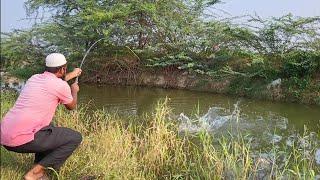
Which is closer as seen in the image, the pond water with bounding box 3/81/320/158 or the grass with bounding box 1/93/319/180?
the grass with bounding box 1/93/319/180

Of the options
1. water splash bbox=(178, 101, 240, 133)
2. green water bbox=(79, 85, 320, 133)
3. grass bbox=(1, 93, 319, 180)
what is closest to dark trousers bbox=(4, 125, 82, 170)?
grass bbox=(1, 93, 319, 180)

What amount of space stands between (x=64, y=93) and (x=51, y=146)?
0.49m

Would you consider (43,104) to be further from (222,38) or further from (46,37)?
(46,37)

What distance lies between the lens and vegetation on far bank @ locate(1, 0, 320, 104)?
11.6 m

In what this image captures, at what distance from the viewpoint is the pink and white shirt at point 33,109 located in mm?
4105

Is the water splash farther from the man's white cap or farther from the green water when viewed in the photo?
the man's white cap

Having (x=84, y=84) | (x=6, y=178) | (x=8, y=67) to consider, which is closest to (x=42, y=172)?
(x=6, y=178)

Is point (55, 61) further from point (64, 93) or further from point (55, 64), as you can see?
point (64, 93)

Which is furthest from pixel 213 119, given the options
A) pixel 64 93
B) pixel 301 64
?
pixel 64 93

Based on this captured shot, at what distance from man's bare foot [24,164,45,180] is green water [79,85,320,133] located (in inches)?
143

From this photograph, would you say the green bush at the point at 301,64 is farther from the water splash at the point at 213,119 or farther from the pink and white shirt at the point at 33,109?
the pink and white shirt at the point at 33,109

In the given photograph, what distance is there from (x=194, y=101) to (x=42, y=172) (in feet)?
22.7

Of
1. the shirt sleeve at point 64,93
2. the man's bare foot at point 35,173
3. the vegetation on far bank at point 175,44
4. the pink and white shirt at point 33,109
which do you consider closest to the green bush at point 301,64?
the vegetation on far bank at point 175,44

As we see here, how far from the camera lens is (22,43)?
15508mm
